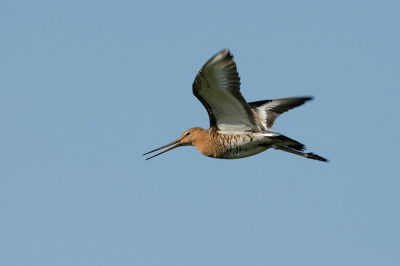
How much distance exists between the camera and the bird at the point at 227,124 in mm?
Answer: 9031

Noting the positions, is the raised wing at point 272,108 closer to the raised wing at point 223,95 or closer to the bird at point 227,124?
the bird at point 227,124

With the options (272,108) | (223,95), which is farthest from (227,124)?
(272,108)

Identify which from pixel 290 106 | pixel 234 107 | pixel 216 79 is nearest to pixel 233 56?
pixel 216 79

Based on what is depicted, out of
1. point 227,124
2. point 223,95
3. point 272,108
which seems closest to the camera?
point 223,95

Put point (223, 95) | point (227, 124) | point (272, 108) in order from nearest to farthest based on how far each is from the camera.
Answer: point (223, 95)
point (227, 124)
point (272, 108)

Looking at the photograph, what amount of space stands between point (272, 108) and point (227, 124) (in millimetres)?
2515

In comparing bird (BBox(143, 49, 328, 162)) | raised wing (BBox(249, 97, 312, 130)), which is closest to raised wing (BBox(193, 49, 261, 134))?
bird (BBox(143, 49, 328, 162))

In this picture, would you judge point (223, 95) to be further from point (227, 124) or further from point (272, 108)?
point (272, 108)

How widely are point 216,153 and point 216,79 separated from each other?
2.38 metres

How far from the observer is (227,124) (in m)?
10.7

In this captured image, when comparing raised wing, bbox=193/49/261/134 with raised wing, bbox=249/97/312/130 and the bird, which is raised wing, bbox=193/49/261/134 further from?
raised wing, bbox=249/97/312/130

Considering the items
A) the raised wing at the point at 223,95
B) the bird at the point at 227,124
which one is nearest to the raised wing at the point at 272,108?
the bird at the point at 227,124

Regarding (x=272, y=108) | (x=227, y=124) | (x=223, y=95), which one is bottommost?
(x=227, y=124)

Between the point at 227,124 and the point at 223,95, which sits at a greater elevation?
the point at 223,95
